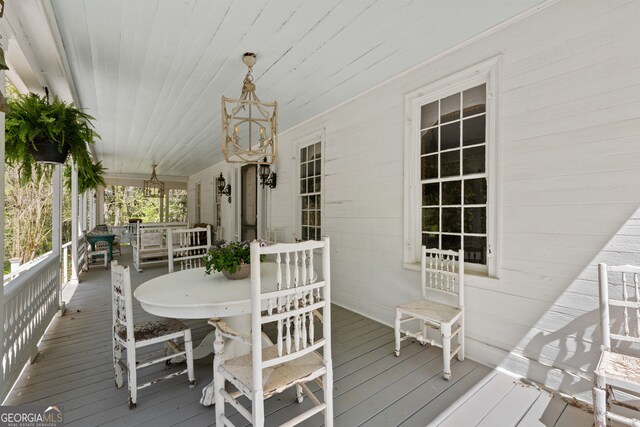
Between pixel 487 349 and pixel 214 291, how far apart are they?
2.27 m

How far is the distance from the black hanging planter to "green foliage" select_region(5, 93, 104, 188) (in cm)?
2

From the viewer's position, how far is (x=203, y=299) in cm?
186

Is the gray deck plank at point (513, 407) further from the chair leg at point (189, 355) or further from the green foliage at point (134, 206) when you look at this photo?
the green foliage at point (134, 206)

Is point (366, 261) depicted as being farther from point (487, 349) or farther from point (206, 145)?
point (206, 145)

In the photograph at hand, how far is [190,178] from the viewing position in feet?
37.7

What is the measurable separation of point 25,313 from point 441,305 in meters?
3.56

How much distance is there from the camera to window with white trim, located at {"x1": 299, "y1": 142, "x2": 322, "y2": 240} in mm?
4539

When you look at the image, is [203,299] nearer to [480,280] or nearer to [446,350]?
[446,350]

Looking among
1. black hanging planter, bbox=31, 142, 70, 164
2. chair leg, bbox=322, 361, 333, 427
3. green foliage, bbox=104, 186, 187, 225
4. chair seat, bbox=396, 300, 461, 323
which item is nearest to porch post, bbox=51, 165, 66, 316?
black hanging planter, bbox=31, 142, 70, 164

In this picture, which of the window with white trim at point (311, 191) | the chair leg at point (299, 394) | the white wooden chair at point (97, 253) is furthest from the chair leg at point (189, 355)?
the white wooden chair at point (97, 253)

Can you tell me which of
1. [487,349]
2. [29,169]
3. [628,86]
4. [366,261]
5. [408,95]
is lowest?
[487,349]

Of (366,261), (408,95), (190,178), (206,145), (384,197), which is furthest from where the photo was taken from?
(190,178)

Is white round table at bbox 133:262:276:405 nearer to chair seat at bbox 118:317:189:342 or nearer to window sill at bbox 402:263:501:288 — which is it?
chair seat at bbox 118:317:189:342

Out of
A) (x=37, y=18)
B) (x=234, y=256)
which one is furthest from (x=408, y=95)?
(x=37, y=18)
